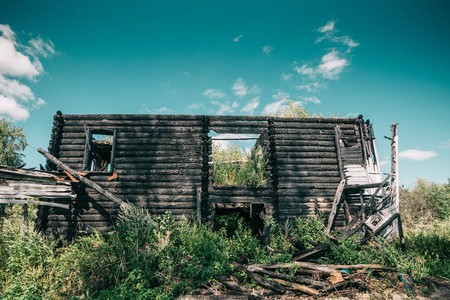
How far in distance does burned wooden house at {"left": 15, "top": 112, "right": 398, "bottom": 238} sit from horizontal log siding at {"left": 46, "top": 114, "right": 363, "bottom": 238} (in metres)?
0.04

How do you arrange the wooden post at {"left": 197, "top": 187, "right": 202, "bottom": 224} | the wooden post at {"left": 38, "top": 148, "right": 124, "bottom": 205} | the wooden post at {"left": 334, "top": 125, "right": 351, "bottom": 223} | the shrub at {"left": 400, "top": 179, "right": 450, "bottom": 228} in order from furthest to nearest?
the shrub at {"left": 400, "top": 179, "right": 450, "bottom": 228} → the wooden post at {"left": 334, "top": 125, "right": 351, "bottom": 223} → the wooden post at {"left": 197, "top": 187, "right": 202, "bottom": 224} → the wooden post at {"left": 38, "top": 148, "right": 124, "bottom": 205}

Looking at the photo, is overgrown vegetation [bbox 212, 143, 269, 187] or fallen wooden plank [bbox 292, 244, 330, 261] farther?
overgrown vegetation [bbox 212, 143, 269, 187]

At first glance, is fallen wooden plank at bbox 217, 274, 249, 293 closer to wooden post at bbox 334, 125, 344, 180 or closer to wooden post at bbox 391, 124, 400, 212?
wooden post at bbox 391, 124, 400, 212

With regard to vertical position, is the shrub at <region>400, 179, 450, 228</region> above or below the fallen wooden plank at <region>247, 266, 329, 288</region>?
above

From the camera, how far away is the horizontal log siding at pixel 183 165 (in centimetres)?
866

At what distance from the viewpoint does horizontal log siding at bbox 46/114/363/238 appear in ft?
28.4

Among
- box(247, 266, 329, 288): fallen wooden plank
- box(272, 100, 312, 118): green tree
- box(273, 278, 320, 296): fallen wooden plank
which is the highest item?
box(272, 100, 312, 118): green tree

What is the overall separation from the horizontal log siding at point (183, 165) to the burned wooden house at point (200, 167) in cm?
4

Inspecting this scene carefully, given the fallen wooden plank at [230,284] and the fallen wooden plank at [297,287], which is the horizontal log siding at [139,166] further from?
the fallen wooden plank at [297,287]

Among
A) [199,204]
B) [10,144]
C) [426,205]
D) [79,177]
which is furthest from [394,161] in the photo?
[10,144]

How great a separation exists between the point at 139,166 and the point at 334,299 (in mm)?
7713

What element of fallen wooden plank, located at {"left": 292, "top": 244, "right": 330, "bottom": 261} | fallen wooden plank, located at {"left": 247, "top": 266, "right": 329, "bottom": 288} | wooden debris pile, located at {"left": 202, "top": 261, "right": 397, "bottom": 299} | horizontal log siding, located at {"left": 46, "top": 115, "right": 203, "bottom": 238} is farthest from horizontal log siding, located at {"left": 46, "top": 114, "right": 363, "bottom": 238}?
fallen wooden plank, located at {"left": 247, "top": 266, "right": 329, "bottom": 288}

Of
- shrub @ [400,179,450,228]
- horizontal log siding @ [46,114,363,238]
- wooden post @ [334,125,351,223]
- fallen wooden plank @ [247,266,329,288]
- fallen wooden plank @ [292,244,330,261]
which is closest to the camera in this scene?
fallen wooden plank @ [247,266,329,288]

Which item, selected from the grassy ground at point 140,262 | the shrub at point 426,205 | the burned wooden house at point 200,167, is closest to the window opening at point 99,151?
the burned wooden house at point 200,167
